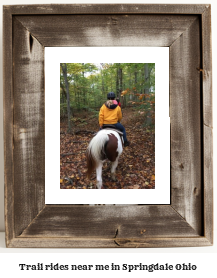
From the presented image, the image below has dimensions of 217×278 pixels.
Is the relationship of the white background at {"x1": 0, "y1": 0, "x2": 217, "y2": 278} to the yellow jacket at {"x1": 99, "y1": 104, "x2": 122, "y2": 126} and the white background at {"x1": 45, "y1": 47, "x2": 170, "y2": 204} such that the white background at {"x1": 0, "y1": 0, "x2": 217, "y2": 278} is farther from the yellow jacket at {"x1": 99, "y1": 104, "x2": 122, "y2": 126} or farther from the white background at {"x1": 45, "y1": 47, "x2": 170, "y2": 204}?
the yellow jacket at {"x1": 99, "y1": 104, "x2": 122, "y2": 126}

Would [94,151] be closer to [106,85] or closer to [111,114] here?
[111,114]

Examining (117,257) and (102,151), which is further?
(102,151)

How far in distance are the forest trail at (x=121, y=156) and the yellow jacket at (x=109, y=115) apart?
0.10 feet

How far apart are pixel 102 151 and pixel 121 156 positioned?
0.37 feet

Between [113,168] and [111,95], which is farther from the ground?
[111,95]

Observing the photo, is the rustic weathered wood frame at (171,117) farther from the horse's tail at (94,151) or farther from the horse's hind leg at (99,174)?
the horse's tail at (94,151)

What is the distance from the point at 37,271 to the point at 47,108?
2.79 ft

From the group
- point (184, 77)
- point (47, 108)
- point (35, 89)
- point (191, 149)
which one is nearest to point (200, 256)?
point (191, 149)

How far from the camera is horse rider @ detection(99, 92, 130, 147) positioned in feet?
4.36

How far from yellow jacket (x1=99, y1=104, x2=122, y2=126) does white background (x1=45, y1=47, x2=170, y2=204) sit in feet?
0.72

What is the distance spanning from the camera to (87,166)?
1.34 metres

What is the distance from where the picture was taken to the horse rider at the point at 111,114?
4.36 feet

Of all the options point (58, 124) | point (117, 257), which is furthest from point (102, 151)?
point (117, 257)

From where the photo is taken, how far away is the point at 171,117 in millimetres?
1317
